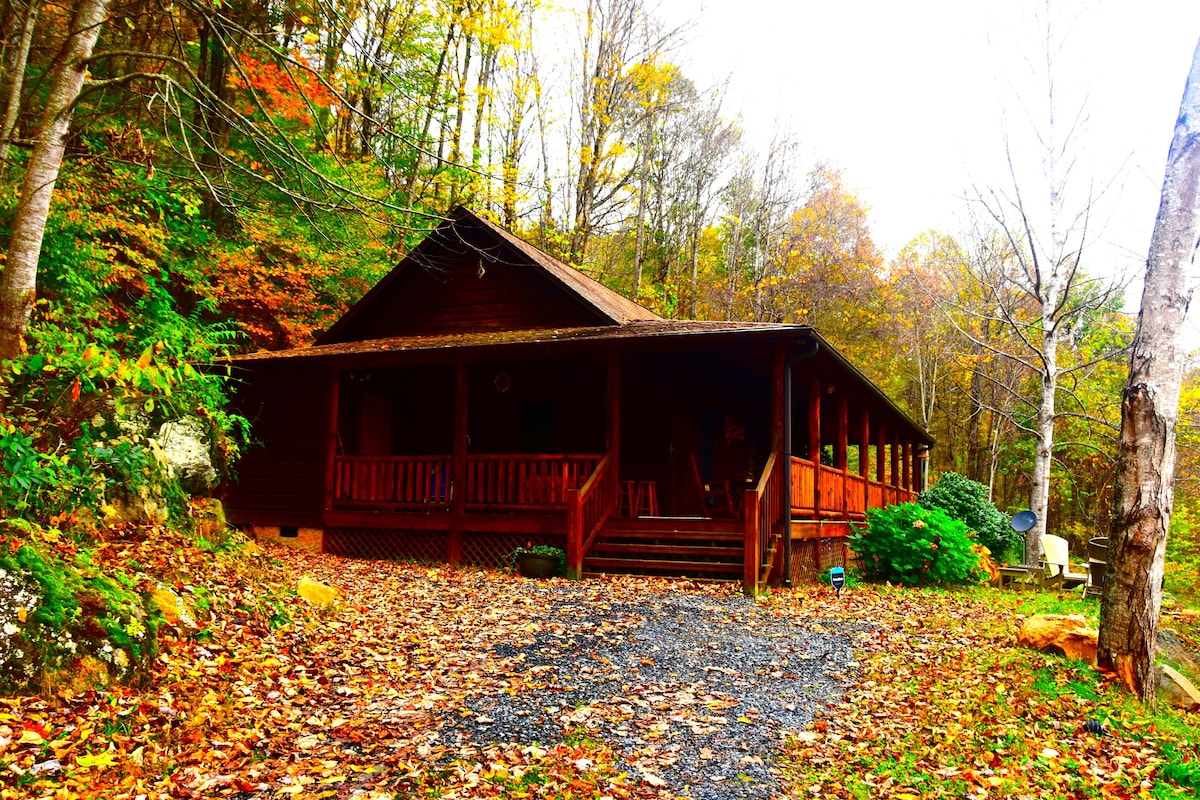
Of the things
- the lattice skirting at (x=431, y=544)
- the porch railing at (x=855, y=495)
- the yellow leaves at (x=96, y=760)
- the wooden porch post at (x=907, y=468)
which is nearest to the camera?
the yellow leaves at (x=96, y=760)

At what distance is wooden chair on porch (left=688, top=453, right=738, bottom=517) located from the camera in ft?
43.2

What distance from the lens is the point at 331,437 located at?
43.9ft

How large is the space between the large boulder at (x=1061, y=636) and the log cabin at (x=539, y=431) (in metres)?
3.33

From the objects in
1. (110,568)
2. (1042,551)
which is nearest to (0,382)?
(110,568)

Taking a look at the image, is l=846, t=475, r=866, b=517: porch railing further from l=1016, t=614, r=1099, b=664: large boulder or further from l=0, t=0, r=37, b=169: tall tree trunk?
l=0, t=0, r=37, b=169: tall tree trunk

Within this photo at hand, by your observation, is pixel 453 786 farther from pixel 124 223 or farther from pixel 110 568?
pixel 124 223

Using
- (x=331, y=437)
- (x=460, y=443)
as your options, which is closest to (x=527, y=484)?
(x=460, y=443)

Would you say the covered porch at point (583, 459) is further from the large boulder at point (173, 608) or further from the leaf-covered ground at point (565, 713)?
the large boulder at point (173, 608)

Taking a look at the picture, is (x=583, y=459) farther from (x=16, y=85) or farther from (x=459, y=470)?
(x=16, y=85)

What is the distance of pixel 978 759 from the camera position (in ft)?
15.7

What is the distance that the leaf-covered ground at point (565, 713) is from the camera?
13.2 feet

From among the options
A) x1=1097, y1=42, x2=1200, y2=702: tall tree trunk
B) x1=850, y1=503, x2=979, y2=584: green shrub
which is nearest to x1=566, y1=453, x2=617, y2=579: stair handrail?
x1=850, y1=503, x2=979, y2=584: green shrub

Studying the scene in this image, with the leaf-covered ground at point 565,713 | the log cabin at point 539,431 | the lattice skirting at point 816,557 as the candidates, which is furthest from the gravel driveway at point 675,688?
the lattice skirting at point 816,557

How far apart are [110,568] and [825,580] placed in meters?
10.3
